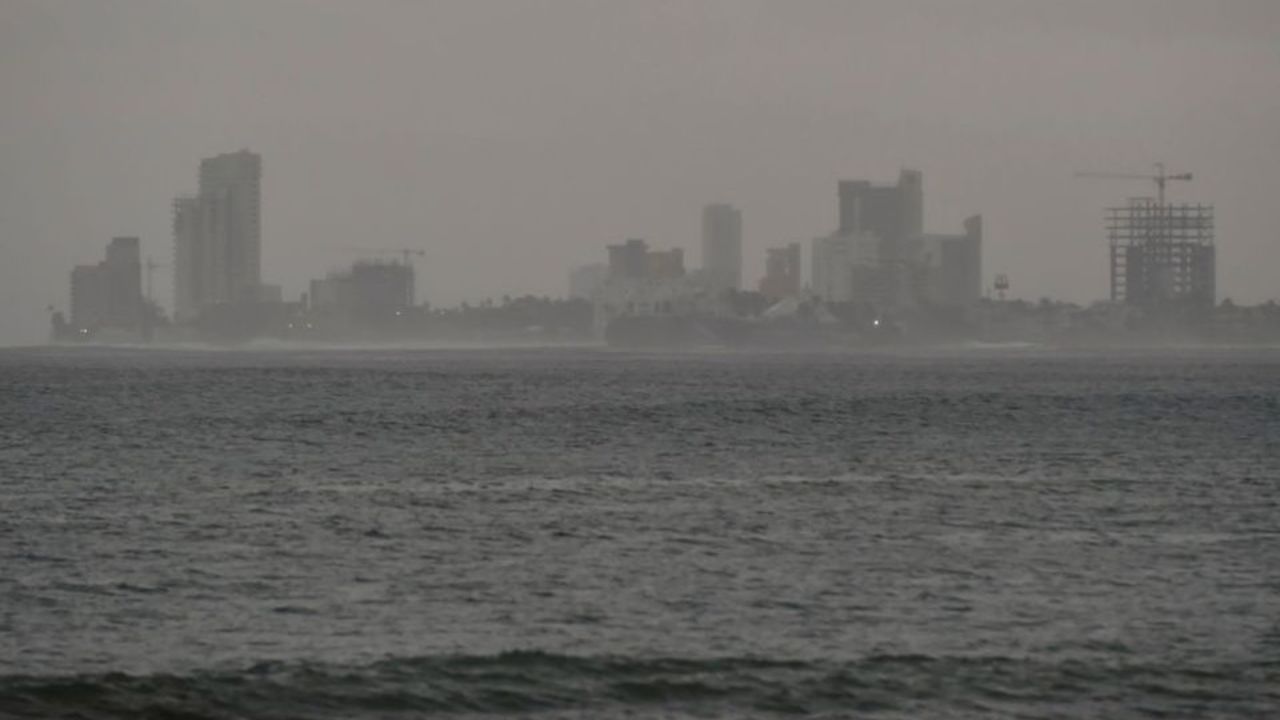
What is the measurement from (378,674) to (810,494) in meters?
32.3

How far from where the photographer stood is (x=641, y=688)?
101ft

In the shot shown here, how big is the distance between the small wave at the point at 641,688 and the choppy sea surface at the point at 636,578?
0.07 meters

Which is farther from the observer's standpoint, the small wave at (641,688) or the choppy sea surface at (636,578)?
the choppy sea surface at (636,578)

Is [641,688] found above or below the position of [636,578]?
below

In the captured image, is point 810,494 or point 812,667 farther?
point 810,494

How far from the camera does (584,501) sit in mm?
60000

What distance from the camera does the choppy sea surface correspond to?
101 ft

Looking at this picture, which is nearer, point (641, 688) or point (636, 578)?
point (641, 688)

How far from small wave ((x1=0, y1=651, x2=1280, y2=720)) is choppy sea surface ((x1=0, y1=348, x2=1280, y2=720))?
0.24 ft

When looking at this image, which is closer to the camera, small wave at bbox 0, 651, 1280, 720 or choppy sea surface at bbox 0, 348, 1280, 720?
small wave at bbox 0, 651, 1280, 720

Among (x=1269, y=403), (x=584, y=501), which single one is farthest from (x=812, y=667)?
(x=1269, y=403)

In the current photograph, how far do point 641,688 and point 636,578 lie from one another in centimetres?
1124

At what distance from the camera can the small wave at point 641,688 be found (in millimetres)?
29609

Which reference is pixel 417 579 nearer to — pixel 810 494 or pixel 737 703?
pixel 737 703
